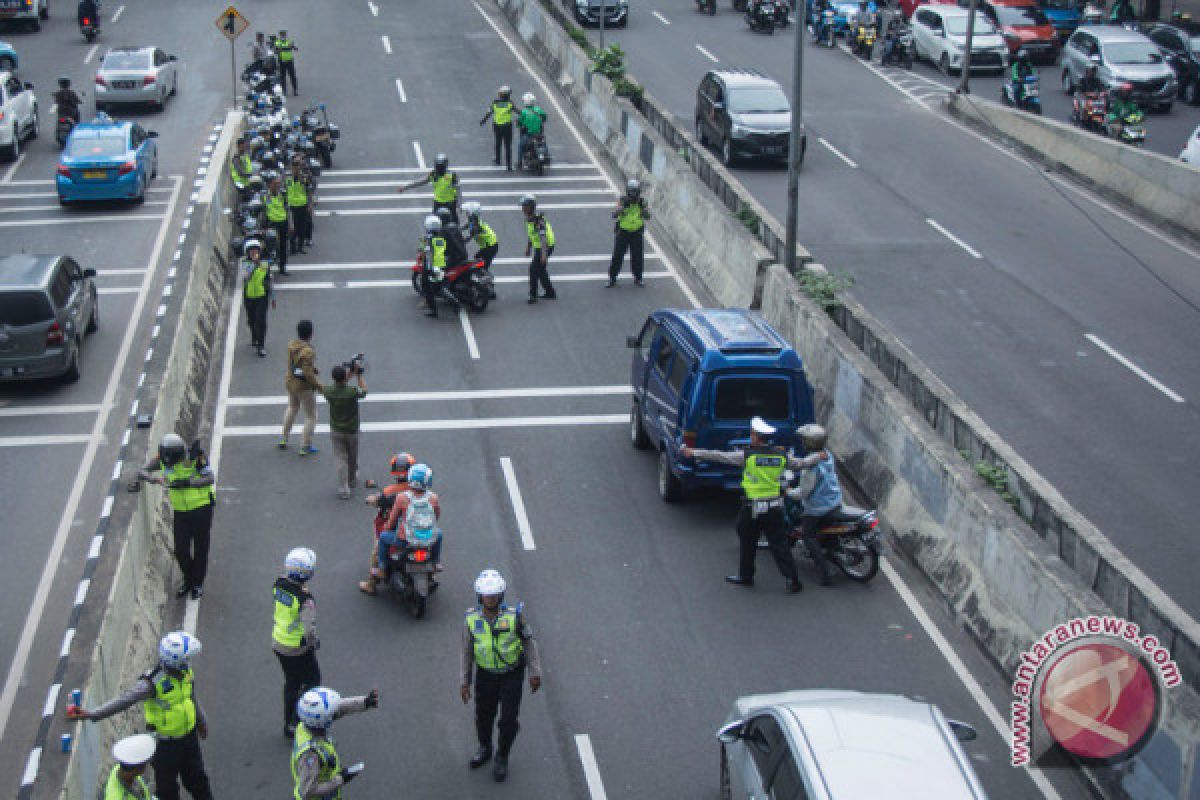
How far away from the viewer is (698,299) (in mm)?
22859

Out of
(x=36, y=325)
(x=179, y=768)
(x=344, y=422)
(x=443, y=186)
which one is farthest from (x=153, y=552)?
(x=443, y=186)

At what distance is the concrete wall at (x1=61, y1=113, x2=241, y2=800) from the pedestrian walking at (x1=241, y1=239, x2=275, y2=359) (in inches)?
28.5

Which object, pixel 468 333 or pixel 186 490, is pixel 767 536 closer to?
pixel 186 490

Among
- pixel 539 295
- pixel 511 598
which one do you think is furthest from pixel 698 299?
pixel 511 598

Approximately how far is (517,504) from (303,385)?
321 cm

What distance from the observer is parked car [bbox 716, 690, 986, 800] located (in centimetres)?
829

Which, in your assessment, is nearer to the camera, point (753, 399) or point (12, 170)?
point (753, 399)

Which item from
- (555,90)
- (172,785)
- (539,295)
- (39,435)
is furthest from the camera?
(555,90)

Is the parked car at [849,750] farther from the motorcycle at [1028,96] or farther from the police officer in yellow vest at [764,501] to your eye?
the motorcycle at [1028,96]

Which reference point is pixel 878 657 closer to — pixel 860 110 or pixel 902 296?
pixel 902 296

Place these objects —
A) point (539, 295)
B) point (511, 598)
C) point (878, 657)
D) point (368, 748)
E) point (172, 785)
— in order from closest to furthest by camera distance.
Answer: point (172, 785)
point (368, 748)
point (878, 657)
point (511, 598)
point (539, 295)

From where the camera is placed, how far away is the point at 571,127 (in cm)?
3397

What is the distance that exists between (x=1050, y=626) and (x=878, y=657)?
5.50 feet

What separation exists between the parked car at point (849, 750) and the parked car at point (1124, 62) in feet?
106
